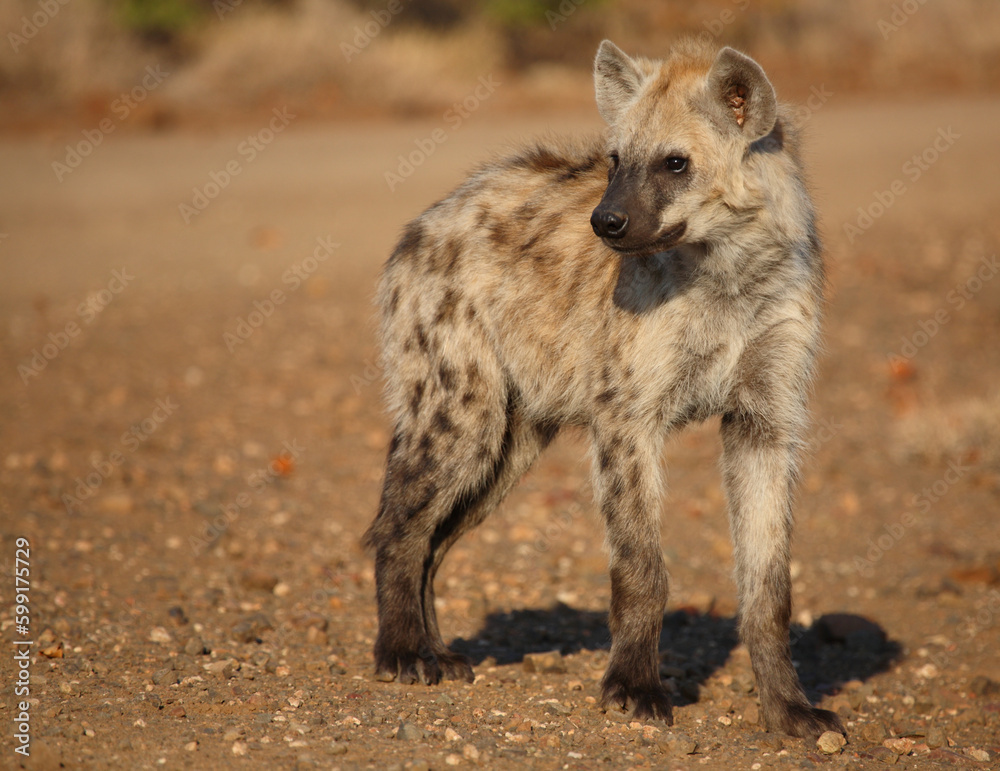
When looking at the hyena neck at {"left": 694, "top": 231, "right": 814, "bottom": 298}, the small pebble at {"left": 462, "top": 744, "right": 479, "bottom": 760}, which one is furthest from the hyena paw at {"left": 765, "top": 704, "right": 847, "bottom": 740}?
the hyena neck at {"left": 694, "top": 231, "right": 814, "bottom": 298}

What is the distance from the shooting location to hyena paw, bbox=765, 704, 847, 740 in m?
3.85

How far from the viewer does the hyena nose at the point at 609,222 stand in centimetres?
351

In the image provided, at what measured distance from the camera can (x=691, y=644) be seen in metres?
4.97

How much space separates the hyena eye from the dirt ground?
952 millimetres

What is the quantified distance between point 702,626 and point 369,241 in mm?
6715

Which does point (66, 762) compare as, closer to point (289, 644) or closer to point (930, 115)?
point (289, 644)

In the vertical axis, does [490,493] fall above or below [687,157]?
below

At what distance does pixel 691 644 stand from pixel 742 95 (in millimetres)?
2478

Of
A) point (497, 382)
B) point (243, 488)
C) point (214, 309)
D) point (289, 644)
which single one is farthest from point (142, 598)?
point (214, 309)

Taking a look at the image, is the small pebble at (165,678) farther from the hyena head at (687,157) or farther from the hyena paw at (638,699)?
the hyena head at (687,157)

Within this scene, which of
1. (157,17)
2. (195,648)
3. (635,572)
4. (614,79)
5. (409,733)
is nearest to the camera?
(409,733)

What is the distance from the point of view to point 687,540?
242 inches

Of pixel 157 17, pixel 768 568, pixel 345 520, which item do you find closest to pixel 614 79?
pixel 768 568

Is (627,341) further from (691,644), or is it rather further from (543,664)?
(691,644)
